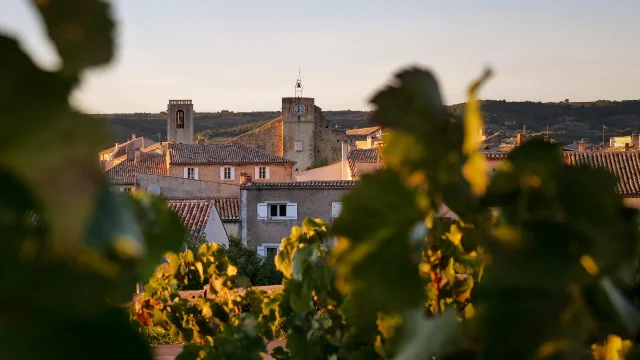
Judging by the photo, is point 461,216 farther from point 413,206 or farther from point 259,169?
point 259,169

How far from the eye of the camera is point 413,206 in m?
0.72

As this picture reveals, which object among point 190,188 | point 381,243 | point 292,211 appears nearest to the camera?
point 381,243

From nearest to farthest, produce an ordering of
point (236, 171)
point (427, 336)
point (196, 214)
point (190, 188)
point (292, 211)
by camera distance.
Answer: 1. point (427, 336)
2. point (196, 214)
3. point (292, 211)
4. point (190, 188)
5. point (236, 171)

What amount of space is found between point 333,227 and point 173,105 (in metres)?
64.9

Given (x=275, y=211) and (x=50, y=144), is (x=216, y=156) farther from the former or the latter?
(x=50, y=144)

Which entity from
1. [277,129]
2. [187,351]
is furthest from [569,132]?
[187,351]

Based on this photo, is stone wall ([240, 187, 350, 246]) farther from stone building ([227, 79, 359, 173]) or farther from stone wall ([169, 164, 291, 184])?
stone building ([227, 79, 359, 173])

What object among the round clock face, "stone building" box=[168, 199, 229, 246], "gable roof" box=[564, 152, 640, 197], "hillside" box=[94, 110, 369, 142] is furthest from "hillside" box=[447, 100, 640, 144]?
"stone building" box=[168, 199, 229, 246]

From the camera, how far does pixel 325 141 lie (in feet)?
188

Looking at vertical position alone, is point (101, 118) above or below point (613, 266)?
above

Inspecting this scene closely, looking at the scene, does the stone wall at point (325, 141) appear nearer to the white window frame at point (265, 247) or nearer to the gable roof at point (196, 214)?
the white window frame at point (265, 247)

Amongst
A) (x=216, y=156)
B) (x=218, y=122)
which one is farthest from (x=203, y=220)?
(x=218, y=122)

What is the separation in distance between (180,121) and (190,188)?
34.0m

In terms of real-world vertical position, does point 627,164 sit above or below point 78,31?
above
